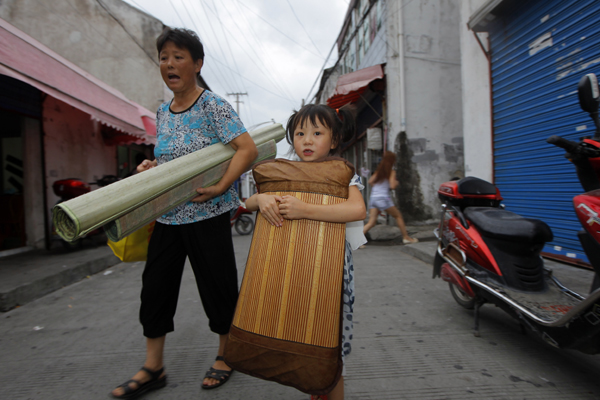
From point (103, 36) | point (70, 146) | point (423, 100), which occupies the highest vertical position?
point (103, 36)

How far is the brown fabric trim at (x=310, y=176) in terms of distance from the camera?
4.39 feet

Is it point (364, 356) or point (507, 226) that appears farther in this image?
point (507, 226)

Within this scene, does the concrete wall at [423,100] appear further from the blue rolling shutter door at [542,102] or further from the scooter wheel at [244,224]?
the scooter wheel at [244,224]

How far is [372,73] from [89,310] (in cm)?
769

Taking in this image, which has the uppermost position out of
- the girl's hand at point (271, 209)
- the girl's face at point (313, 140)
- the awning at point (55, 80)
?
the awning at point (55, 80)

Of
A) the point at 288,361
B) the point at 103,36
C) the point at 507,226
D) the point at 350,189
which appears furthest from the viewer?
the point at 103,36

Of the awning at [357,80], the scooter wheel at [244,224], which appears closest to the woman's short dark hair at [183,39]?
the awning at [357,80]

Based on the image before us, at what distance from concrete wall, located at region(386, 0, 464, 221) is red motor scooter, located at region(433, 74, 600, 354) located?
19.5 feet

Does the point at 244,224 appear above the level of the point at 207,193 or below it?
below

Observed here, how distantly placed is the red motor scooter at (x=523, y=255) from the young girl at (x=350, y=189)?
114 centimetres

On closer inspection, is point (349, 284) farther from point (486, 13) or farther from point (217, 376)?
point (486, 13)

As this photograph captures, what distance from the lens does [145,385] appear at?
1831mm

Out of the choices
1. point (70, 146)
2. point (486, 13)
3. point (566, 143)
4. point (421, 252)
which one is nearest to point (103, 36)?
point (70, 146)

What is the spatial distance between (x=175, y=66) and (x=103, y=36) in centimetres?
1134
